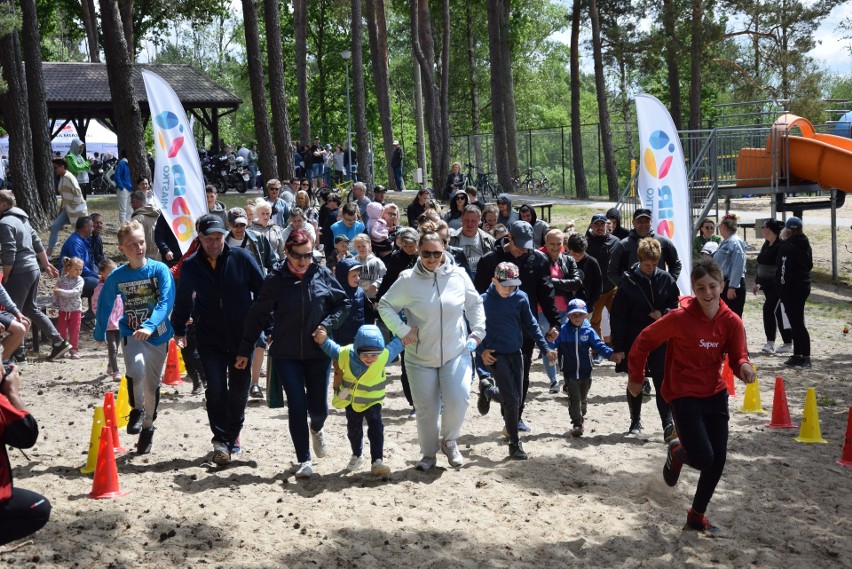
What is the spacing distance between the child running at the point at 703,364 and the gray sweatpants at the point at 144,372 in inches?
157

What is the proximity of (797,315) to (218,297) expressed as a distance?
819 cm

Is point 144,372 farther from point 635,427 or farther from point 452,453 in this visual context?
point 635,427

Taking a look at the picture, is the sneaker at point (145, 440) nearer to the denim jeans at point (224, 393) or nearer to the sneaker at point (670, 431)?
the denim jeans at point (224, 393)

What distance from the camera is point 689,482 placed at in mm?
8312

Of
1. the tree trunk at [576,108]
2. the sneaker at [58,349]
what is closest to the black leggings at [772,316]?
the sneaker at [58,349]

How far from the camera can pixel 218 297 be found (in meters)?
8.20

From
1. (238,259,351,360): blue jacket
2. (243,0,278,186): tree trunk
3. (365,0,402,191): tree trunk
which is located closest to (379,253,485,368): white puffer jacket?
(238,259,351,360): blue jacket

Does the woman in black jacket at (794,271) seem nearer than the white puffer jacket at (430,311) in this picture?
No

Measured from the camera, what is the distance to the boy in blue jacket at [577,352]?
9.41 metres

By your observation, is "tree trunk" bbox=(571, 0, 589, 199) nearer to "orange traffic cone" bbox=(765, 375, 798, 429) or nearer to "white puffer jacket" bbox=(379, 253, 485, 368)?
"orange traffic cone" bbox=(765, 375, 798, 429)

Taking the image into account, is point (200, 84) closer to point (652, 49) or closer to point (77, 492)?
point (652, 49)

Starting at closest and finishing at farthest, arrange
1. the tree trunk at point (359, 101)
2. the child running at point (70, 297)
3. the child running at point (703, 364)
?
the child running at point (703, 364) → the child running at point (70, 297) → the tree trunk at point (359, 101)

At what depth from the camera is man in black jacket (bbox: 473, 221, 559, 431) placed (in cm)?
950

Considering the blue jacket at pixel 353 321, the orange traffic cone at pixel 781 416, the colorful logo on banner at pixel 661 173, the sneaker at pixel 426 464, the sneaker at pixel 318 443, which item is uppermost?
the colorful logo on banner at pixel 661 173
